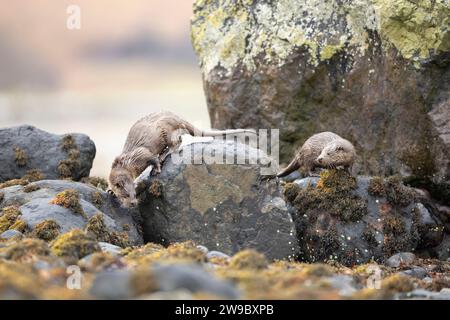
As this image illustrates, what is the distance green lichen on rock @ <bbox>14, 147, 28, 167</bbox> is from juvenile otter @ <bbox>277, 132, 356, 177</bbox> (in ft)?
15.3

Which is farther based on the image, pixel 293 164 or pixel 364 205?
pixel 293 164

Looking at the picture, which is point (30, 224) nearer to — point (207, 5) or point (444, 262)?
point (444, 262)

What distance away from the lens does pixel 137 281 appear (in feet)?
18.5

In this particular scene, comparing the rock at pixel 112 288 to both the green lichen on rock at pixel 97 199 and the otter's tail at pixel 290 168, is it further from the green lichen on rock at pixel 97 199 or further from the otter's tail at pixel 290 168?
the otter's tail at pixel 290 168

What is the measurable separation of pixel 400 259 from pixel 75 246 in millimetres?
5340

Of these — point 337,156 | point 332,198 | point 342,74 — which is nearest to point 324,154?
point 337,156

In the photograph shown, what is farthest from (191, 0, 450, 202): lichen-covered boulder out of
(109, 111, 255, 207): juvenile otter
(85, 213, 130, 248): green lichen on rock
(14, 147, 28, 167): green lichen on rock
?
(85, 213, 130, 248): green lichen on rock

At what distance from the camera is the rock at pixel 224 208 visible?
1114 centimetres

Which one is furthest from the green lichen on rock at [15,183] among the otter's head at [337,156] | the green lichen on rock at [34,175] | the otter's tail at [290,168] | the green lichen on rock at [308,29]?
the green lichen on rock at [308,29]

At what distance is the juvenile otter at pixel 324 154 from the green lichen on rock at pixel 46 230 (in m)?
4.40

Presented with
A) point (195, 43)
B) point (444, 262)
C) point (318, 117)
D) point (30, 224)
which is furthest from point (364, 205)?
point (195, 43)

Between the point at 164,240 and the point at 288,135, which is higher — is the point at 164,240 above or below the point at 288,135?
below
